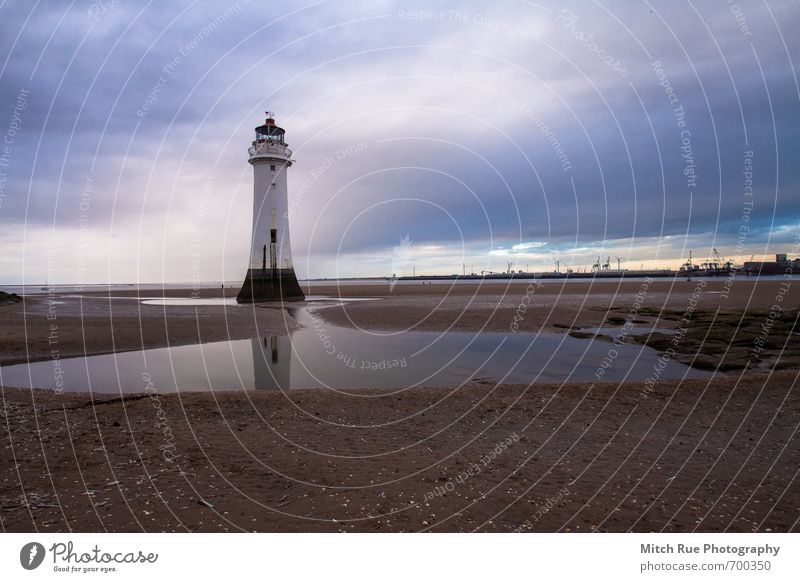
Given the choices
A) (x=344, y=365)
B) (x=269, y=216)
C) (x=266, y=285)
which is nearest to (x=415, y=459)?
(x=344, y=365)

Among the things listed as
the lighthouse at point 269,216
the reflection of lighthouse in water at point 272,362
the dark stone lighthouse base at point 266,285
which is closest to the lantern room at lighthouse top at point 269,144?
the lighthouse at point 269,216

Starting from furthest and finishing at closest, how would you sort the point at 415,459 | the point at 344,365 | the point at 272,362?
the point at 272,362, the point at 344,365, the point at 415,459

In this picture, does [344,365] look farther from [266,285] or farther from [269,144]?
[269,144]

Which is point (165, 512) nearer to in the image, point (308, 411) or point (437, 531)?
point (437, 531)

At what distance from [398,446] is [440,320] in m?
23.4

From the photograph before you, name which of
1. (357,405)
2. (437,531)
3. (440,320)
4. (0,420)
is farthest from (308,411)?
(440,320)

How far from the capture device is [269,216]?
4588 cm

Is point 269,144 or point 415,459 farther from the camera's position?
point 269,144

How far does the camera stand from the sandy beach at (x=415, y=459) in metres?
5.52

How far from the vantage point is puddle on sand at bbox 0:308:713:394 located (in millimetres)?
13641

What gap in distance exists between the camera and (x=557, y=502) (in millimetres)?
5871

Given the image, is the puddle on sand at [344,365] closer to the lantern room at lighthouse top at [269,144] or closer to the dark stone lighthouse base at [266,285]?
the dark stone lighthouse base at [266,285]

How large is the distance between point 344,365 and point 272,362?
116 inches

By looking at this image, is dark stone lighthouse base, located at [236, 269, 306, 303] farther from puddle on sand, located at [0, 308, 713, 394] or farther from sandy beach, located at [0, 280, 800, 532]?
sandy beach, located at [0, 280, 800, 532]
